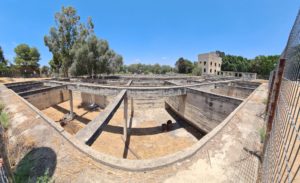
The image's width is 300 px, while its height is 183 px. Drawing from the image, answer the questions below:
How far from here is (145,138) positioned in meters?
8.31

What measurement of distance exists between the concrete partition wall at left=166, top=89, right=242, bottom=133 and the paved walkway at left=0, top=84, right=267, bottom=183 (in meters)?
2.72

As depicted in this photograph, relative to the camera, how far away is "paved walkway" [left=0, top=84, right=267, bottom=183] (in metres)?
2.64

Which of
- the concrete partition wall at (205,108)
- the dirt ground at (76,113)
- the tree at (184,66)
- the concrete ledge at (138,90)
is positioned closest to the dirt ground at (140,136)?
the dirt ground at (76,113)

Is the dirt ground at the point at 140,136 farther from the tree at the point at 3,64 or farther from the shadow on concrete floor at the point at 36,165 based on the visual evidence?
the tree at the point at 3,64

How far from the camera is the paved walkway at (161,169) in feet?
8.67

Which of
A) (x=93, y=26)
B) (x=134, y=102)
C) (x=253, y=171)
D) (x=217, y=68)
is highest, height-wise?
(x=93, y=26)

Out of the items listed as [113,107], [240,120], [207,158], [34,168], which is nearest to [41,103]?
[113,107]

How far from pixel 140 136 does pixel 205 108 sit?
4647 millimetres

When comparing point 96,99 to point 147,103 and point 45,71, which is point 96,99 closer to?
point 147,103

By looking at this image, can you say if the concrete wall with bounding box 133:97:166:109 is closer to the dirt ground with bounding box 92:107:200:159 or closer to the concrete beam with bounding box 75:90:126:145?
the dirt ground with bounding box 92:107:200:159

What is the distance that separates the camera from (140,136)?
8.55 metres

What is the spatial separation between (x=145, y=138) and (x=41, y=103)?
31.4ft

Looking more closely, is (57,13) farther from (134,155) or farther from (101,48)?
(134,155)

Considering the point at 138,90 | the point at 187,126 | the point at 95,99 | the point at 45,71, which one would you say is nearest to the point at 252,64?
the point at 187,126
